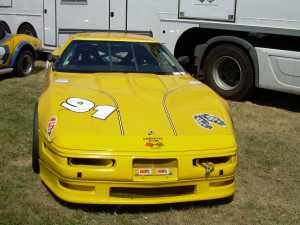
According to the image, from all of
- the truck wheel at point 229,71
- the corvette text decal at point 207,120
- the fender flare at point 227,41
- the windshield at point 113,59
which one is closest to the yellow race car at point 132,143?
the corvette text decal at point 207,120

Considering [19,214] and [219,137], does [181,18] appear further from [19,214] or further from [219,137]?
[19,214]

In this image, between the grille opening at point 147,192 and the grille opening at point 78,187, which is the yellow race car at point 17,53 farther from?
the grille opening at point 147,192

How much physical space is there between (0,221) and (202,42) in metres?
6.05

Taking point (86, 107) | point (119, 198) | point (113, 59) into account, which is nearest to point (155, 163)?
point (119, 198)

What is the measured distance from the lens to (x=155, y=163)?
12.1 ft

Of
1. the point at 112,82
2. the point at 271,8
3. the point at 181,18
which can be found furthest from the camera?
the point at 181,18

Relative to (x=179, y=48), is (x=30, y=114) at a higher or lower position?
lower

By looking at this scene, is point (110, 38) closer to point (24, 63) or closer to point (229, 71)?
point (229, 71)

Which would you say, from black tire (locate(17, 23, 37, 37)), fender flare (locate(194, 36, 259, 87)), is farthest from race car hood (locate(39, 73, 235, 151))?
black tire (locate(17, 23, 37, 37))

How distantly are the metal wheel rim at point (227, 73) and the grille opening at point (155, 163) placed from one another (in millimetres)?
4739

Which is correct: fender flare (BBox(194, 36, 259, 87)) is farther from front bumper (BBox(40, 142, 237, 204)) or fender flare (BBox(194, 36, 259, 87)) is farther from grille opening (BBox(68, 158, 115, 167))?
grille opening (BBox(68, 158, 115, 167))

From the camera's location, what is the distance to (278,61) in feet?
24.7

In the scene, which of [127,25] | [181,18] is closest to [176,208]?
[181,18]

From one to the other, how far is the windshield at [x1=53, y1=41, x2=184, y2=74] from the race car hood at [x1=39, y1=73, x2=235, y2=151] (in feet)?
0.83
